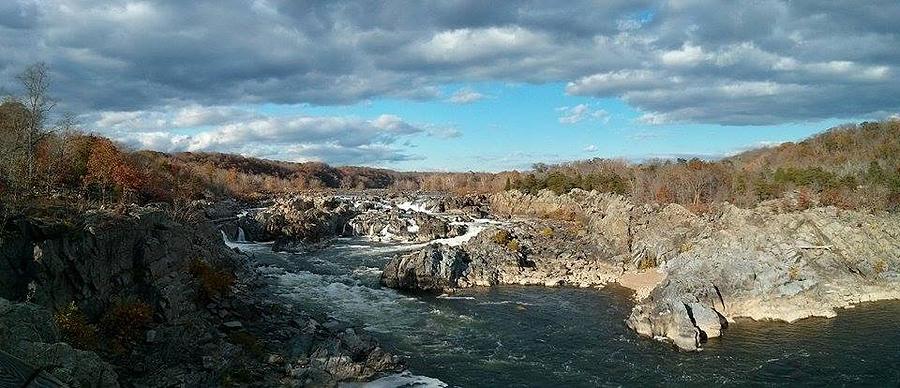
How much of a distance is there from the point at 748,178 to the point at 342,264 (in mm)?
43817

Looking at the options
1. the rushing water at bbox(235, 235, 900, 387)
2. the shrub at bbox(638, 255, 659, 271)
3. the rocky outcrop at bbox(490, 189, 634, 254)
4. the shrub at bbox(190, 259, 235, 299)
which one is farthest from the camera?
the rocky outcrop at bbox(490, 189, 634, 254)

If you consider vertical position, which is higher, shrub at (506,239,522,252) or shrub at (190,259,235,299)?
shrub at (190,259,235,299)

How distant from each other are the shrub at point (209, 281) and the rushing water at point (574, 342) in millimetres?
5431

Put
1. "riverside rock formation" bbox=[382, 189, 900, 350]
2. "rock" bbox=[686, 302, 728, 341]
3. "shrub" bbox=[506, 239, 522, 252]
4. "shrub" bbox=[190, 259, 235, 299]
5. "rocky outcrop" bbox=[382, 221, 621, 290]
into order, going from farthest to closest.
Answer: "shrub" bbox=[506, 239, 522, 252]
"rocky outcrop" bbox=[382, 221, 621, 290]
"riverside rock formation" bbox=[382, 189, 900, 350]
"rock" bbox=[686, 302, 728, 341]
"shrub" bbox=[190, 259, 235, 299]

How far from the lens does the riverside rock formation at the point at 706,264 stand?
29.0m

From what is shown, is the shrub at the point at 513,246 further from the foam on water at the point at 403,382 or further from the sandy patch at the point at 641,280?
the foam on water at the point at 403,382

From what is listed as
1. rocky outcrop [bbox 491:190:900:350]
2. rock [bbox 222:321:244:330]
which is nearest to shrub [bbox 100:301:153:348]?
rock [bbox 222:321:244:330]

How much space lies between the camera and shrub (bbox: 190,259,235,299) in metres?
24.2

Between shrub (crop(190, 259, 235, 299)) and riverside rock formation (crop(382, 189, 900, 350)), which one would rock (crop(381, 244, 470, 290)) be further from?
shrub (crop(190, 259, 235, 299))

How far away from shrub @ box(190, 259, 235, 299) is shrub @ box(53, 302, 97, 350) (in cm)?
647

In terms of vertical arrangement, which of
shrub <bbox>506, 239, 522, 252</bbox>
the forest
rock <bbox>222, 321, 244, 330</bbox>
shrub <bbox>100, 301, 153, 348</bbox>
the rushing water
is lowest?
the rushing water

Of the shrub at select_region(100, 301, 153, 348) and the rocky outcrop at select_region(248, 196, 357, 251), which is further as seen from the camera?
the rocky outcrop at select_region(248, 196, 357, 251)

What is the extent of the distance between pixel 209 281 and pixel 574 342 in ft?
54.0

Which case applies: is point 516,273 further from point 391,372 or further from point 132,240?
point 132,240
